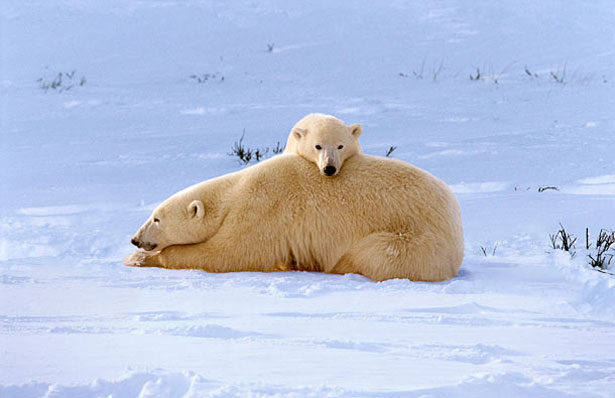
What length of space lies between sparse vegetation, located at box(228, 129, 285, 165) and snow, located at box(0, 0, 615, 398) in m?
0.16

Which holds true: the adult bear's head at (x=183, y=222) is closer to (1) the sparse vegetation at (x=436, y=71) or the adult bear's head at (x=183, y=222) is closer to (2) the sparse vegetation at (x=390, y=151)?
(2) the sparse vegetation at (x=390, y=151)

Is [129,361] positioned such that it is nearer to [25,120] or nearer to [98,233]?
[98,233]

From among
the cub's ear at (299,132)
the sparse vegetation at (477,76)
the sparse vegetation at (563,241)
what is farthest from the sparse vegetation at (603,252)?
the sparse vegetation at (477,76)

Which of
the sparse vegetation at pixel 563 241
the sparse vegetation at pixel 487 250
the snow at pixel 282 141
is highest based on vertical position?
the snow at pixel 282 141

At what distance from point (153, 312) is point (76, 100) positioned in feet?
26.9

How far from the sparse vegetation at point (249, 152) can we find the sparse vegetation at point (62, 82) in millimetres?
4596

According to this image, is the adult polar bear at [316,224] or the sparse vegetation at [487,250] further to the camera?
the sparse vegetation at [487,250]

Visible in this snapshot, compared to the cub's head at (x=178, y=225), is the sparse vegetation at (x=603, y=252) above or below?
below

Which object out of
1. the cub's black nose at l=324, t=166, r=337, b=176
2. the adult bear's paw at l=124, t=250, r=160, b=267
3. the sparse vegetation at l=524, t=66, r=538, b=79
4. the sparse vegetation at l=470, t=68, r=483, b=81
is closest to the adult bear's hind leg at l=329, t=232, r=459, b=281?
the cub's black nose at l=324, t=166, r=337, b=176

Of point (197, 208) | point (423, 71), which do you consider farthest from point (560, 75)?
point (197, 208)

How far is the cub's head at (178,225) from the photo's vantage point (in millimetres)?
5137

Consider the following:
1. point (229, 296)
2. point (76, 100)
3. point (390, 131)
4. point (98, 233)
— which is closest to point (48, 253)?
point (98, 233)

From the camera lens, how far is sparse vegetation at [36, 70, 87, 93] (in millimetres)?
12312

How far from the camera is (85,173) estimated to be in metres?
8.09
